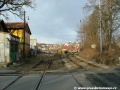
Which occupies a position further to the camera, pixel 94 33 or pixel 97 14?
pixel 94 33

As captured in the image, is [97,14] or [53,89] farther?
[97,14]

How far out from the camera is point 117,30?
51938 mm

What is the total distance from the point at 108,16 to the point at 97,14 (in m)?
2.74

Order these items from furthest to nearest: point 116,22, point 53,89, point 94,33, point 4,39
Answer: point 94,33 → point 116,22 → point 4,39 → point 53,89

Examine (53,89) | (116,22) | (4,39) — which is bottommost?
(53,89)

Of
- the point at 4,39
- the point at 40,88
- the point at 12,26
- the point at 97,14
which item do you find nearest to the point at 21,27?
the point at 12,26

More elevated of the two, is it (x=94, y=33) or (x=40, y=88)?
(x=94, y=33)

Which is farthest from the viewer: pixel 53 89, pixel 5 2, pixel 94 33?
pixel 94 33

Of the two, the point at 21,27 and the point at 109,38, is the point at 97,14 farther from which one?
the point at 21,27

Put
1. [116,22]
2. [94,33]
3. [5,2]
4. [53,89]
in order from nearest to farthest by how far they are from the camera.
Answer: [53,89] < [5,2] < [116,22] < [94,33]

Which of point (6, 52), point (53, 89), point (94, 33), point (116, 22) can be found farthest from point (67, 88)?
point (94, 33)

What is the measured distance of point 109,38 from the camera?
52219 mm

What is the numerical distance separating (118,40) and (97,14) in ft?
19.2

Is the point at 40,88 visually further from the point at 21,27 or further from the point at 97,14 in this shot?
the point at 21,27
